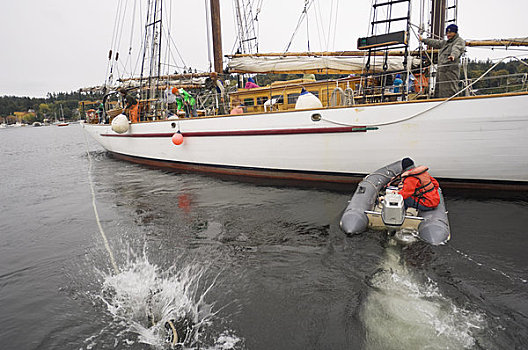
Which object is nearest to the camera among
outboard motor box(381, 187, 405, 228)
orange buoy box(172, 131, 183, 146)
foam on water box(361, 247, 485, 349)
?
foam on water box(361, 247, 485, 349)

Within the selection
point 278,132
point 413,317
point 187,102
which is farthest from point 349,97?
point 187,102

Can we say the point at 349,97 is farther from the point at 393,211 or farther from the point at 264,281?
the point at 264,281

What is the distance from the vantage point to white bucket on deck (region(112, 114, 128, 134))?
1210 centimetres

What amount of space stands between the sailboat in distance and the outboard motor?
9.06ft

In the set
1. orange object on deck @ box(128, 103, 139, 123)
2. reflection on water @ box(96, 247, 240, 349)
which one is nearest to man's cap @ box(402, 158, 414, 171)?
reflection on water @ box(96, 247, 240, 349)

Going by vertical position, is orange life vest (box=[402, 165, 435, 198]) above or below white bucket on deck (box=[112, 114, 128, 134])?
below

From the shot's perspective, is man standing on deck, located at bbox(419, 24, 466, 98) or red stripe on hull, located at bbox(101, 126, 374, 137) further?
red stripe on hull, located at bbox(101, 126, 374, 137)

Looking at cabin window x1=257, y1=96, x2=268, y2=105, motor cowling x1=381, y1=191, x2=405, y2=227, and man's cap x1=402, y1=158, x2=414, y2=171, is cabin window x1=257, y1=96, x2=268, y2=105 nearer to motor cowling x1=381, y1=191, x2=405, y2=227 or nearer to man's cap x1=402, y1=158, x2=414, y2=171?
man's cap x1=402, y1=158, x2=414, y2=171

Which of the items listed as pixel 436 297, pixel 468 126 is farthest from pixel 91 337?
pixel 468 126

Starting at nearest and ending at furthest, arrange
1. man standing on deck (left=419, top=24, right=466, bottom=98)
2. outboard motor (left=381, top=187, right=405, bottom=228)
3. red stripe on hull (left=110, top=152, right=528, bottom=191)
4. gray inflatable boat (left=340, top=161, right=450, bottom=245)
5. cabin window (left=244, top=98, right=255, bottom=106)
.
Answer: gray inflatable boat (left=340, top=161, right=450, bottom=245)
outboard motor (left=381, top=187, right=405, bottom=228)
man standing on deck (left=419, top=24, right=466, bottom=98)
red stripe on hull (left=110, top=152, right=528, bottom=191)
cabin window (left=244, top=98, right=255, bottom=106)

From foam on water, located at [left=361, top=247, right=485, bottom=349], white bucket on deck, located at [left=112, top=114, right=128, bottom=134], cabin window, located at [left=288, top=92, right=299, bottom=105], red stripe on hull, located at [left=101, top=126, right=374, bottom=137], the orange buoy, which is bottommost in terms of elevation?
foam on water, located at [left=361, top=247, right=485, bottom=349]

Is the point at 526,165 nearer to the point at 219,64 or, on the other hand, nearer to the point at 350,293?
the point at 350,293

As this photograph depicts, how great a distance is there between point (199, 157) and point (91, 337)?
309 inches

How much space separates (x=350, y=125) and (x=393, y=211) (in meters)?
3.18
